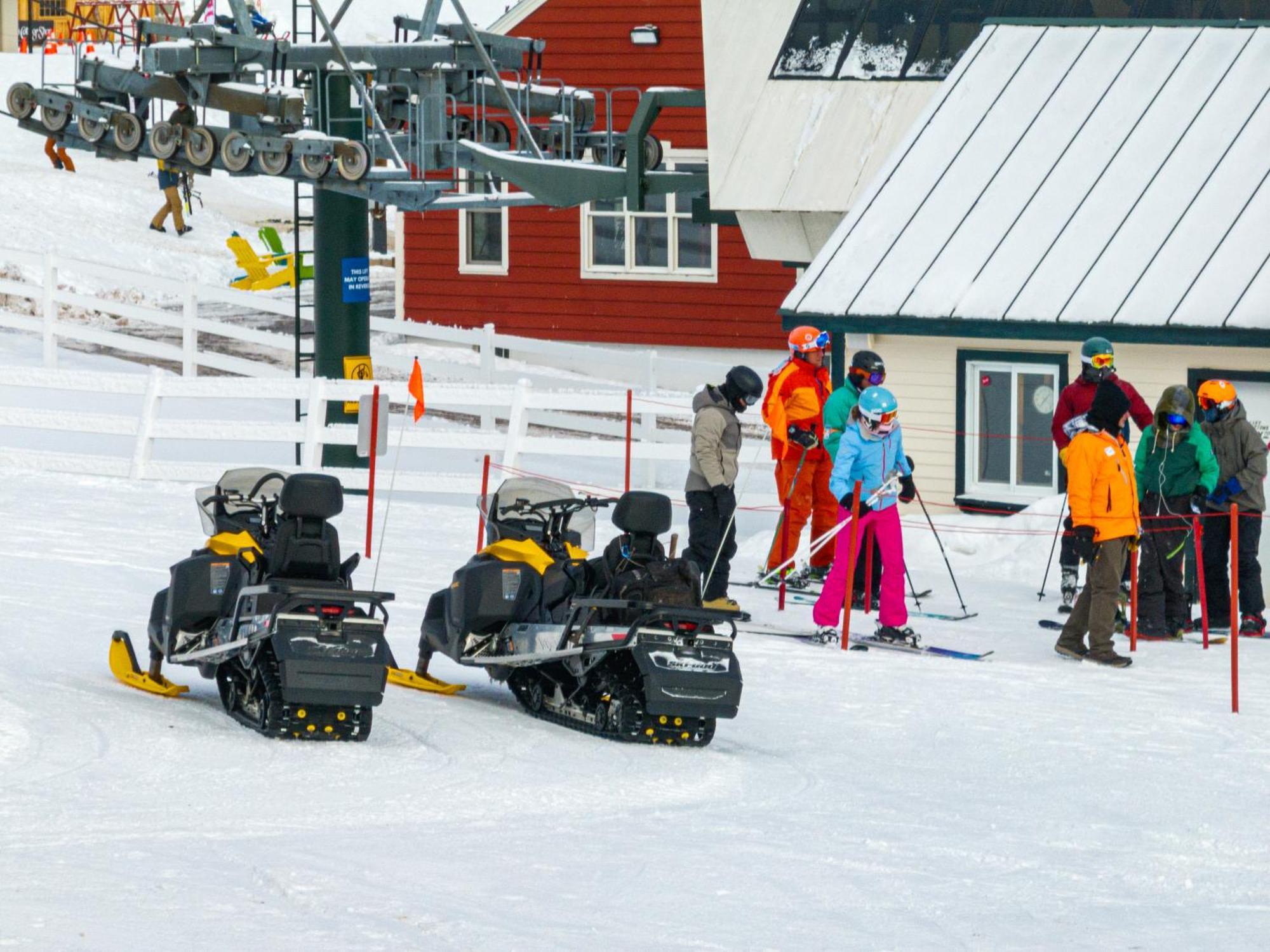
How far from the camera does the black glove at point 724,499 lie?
509 inches

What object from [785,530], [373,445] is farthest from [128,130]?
[785,530]

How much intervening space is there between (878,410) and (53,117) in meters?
10.2

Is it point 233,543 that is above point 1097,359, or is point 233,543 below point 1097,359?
below

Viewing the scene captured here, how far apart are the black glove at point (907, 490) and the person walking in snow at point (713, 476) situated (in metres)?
1.01

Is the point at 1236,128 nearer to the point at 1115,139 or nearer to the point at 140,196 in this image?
the point at 1115,139

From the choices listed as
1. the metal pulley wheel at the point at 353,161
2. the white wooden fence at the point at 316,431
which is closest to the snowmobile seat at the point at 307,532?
the white wooden fence at the point at 316,431

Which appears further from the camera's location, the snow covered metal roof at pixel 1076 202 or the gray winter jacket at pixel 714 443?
the snow covered metal roof at pixel 1076 202

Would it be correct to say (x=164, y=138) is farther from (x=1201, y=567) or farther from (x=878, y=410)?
(x=1201, y=567)

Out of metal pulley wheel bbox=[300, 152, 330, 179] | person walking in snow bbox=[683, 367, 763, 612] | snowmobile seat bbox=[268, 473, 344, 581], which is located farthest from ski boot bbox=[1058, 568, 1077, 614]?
metal pulley wheel bbox=[300, 152, 330, 179]

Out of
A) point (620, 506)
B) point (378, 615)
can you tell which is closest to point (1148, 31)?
point (378, 615)

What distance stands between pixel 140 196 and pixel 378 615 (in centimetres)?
3570

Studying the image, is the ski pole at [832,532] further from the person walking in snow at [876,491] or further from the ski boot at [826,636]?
the ski boot at [826,636]

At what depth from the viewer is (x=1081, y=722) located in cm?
1045

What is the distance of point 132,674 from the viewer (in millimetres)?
10492
